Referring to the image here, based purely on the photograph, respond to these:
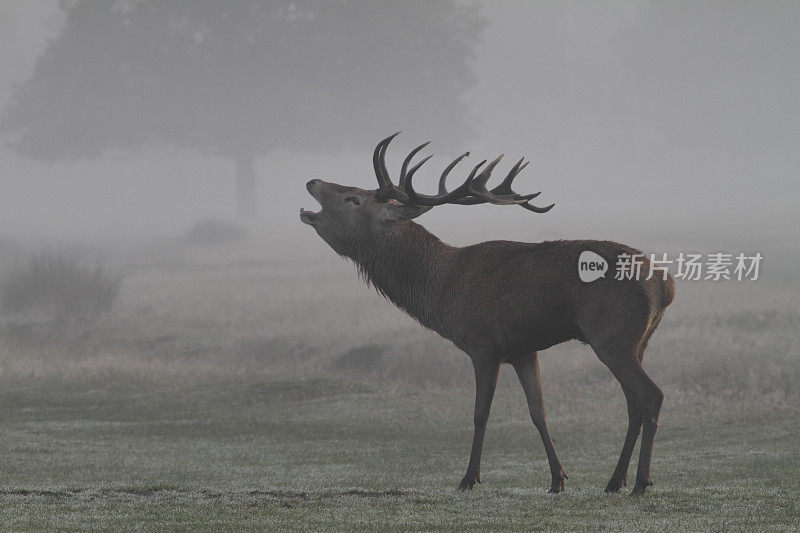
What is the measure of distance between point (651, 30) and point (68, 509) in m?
109

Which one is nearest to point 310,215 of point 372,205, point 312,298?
point 372,205

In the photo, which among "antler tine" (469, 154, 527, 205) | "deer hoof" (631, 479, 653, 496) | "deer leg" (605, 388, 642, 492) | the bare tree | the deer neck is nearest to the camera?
"deer hoof" (631, 479, 653, 496)

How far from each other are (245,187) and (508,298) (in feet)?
287

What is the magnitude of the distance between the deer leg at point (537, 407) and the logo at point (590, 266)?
1136 millimetres

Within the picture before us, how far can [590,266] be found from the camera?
36.5 ft

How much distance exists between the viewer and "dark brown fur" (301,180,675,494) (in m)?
10.9

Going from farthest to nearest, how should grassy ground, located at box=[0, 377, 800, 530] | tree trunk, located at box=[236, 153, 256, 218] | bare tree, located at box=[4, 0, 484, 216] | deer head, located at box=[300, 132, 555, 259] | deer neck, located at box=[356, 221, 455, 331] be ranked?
1. tree trunk, located at box=[236, 153, 256, 218]
2. bare tree, located at box=[4, 0, 484, 216]
3. deer head, located at box=[300, 132, 555, 259]
4. deer neck, located at box=[356, 221, 455, 331]
5. grassy ground, located at box=[0, 377, 800, 530]

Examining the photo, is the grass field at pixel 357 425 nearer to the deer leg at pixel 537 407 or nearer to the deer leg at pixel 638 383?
the deer leg at pixel 537 407

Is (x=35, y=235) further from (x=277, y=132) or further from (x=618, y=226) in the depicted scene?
(x=618, y=226)

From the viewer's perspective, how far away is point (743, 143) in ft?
346

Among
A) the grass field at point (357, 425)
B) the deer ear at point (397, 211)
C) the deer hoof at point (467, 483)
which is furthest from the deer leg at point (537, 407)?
the deer ear at point (397, 211)

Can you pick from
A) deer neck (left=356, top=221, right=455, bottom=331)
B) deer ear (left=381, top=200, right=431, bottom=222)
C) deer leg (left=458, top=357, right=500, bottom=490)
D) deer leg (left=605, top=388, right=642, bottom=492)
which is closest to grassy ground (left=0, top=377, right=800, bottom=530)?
deer leg (left=605, top=388, right=642, bottom=492)

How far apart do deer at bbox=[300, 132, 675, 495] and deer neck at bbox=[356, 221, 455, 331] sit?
1 centimetres

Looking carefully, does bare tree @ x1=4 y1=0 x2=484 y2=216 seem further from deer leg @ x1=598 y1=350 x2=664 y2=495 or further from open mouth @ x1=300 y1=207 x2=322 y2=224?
deer leg @ x1=598 y1=350 x2=664 y2=495
